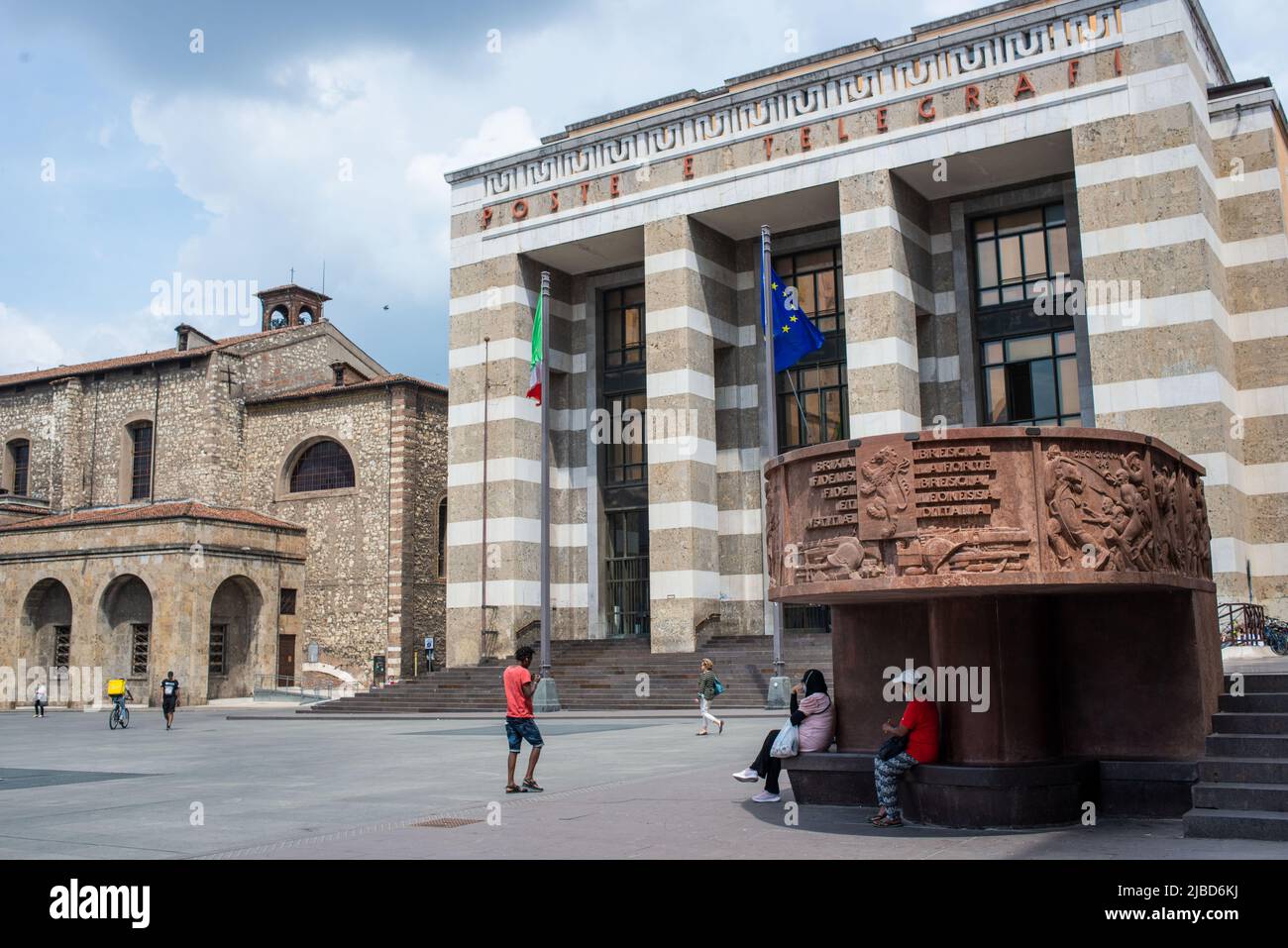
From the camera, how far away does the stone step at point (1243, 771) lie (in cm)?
971

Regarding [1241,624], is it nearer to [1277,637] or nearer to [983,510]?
[1277,637]

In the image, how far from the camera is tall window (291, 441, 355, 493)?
1893 inches

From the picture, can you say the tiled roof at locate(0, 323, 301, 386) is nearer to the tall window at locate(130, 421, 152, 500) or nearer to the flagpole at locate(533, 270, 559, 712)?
the tall window at locate(130, 421, 152, 500)

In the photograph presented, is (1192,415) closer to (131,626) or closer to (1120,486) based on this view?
(1120,486)

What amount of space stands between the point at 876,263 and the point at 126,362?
36467mm

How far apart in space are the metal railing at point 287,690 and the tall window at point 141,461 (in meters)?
11.4

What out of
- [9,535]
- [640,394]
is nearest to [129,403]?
[9,535]

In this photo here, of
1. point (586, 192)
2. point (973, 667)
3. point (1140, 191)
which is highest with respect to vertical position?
point (586, 192)

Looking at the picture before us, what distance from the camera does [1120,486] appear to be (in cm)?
980

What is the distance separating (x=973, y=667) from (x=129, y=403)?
4938 cm

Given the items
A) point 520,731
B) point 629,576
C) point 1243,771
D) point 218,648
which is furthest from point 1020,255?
point 218,648

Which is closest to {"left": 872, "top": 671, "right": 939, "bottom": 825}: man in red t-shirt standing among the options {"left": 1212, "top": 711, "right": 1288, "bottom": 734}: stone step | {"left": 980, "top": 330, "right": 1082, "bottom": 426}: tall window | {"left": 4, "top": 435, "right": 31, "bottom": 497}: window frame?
{"left": 1212, "top": 711, "right": 1288, "bottom": 734}: stone step
